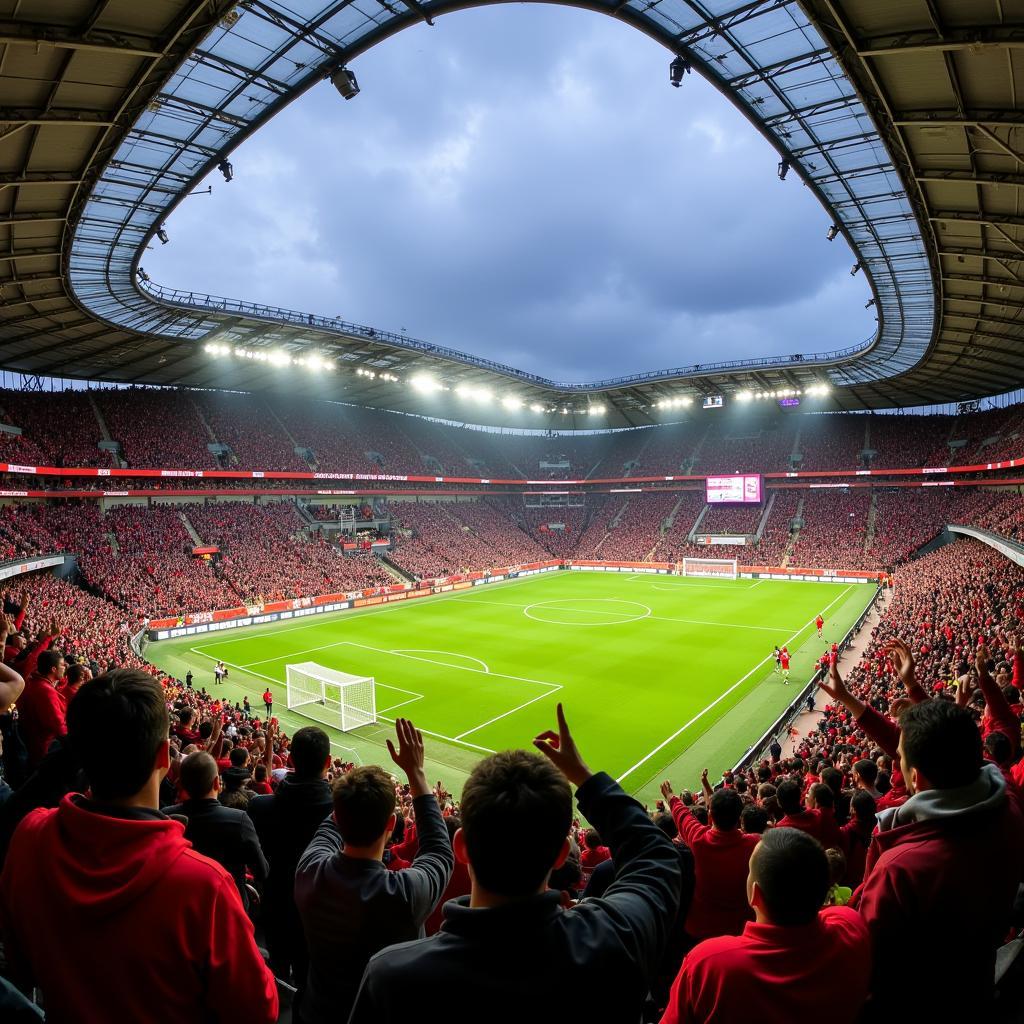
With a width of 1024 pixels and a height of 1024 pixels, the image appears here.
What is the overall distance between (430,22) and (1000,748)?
20.1 metres

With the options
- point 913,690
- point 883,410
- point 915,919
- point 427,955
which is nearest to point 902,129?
point 913,690

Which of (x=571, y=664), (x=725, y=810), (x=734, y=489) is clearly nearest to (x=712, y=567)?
(x=734, y=489)

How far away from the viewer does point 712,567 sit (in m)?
60.5

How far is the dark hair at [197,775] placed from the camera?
408 cm

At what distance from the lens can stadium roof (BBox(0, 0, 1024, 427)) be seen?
14078 millimetres

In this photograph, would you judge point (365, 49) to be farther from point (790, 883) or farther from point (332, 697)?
point (332, 697)

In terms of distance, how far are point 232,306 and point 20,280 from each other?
11.8 metres

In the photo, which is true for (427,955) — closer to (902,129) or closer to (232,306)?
(902,129)

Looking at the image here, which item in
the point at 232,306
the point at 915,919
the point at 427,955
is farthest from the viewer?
the point at 232,306

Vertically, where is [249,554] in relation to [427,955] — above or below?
below

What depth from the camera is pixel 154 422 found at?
51.0 m

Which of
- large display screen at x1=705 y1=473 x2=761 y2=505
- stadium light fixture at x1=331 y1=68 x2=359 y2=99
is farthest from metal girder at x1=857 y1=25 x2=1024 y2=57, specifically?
large display screen at x1=705 y1=473 x2=761 y2=505

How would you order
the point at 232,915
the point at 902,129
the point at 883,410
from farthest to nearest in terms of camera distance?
the point at 883,410
the point at 902,129
the point at 232,915

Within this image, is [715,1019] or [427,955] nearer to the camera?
[427,955]
